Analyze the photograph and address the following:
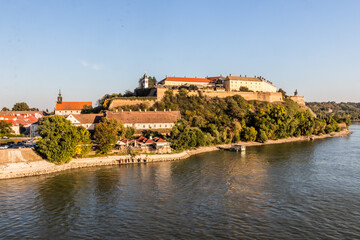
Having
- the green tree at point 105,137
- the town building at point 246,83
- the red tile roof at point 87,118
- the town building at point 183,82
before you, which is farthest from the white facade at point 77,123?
the town building at point 246,83

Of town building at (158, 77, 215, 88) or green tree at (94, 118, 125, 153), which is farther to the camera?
town building at (158, 77, 215, 88)

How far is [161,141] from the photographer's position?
40.1 meters

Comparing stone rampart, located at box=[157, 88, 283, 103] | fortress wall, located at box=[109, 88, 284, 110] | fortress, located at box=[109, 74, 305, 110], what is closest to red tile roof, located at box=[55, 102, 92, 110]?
fortress wall, located at box=[109, 88, 284, 110]

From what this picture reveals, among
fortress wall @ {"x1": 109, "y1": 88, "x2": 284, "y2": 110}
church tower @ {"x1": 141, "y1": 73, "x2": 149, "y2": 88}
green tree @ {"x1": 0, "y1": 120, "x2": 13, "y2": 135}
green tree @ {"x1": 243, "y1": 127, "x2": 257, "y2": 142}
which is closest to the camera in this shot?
green tree @ {"x1": 0, "y1": 120, "x2": 13, "y2": 135}

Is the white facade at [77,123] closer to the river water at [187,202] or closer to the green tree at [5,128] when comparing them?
the green tree at [5,128]

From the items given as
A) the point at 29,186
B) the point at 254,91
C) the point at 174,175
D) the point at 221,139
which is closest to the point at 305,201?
the point at 174,175

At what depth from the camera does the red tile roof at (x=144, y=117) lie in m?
50.6

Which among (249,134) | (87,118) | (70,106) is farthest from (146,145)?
(70,106)

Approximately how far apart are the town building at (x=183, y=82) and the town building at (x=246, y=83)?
478cm

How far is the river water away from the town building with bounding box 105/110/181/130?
16.5m

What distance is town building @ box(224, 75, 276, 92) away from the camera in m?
76.4

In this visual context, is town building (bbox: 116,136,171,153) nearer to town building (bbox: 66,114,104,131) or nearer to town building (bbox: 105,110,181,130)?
town building (bbox: 105,110,181,130)

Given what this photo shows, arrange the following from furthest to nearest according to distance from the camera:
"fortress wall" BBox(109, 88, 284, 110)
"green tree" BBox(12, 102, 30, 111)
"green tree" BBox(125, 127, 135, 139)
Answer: "green tree" BBox(12, 102, 30, 111)
"fortress wall" BBox(109, 88, 284, 110)
"green tree" BBox(125, 127, 135, 139)

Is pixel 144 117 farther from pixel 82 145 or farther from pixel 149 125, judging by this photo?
pixel 82 145
